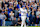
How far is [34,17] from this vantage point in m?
2.00

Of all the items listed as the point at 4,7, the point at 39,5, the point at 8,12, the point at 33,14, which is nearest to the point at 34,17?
the point at 33,14

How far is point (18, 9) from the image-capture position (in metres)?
1.98

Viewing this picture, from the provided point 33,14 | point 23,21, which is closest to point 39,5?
point 33,14

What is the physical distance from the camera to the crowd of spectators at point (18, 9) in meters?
1.96

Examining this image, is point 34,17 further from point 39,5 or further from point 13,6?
point 13,6

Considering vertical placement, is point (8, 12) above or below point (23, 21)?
above

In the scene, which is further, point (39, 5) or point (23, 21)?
point (39, 5)

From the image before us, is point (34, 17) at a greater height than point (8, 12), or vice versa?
point (8, 12)

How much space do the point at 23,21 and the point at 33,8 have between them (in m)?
0.46

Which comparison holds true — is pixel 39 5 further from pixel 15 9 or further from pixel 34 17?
pixel 15 9

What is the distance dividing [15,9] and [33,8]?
504mm

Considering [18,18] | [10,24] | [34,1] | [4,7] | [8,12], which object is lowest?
[10,24]

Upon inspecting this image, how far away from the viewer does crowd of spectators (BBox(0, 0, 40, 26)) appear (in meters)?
1.96

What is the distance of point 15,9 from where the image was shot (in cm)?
199
